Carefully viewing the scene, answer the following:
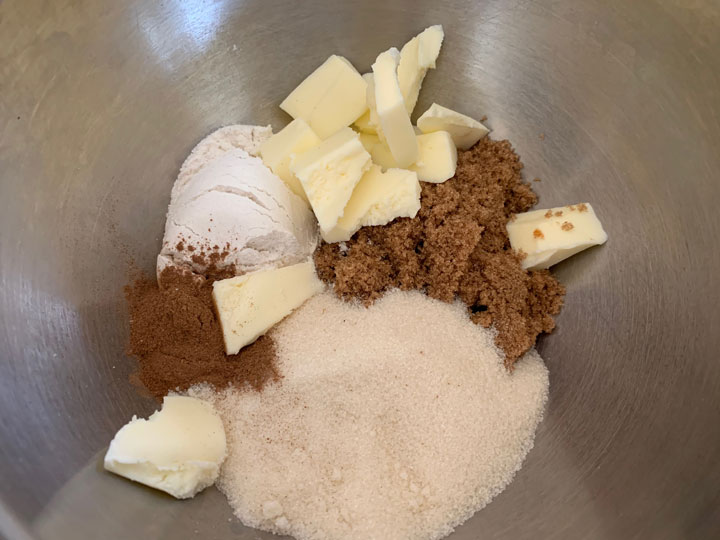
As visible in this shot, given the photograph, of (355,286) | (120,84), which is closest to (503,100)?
(355,286)

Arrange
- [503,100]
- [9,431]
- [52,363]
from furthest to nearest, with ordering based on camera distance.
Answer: [503,100], [52,363], [9,431]

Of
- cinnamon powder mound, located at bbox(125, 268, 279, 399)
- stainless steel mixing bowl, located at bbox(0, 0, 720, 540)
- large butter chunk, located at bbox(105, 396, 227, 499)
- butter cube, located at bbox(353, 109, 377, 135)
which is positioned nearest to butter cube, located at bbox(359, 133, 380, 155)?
butter cube, located at bbox(353, 109, 377, 135)

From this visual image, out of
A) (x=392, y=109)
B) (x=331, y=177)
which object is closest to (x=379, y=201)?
(x=331, y=177)

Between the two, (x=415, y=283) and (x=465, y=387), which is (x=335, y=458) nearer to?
(x=465, y=387)

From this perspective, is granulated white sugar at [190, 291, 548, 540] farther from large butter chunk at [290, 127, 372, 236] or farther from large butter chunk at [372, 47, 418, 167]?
large butter chunk at [372, 47, 418, 167]

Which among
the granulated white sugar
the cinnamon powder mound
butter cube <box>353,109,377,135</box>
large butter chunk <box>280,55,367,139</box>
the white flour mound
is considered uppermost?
large butter chunk <box>280,55,367,139</box>

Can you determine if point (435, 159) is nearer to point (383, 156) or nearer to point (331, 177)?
point (383, 156)

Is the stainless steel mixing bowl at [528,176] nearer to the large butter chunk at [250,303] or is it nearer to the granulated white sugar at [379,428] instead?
the granulated white sugar at [379,428]
